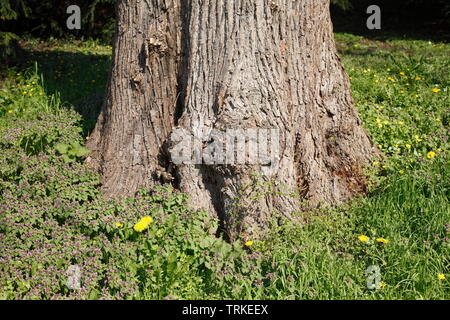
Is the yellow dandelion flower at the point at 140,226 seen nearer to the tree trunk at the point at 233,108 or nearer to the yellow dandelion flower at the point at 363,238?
the tree trunk at the point at 233,108

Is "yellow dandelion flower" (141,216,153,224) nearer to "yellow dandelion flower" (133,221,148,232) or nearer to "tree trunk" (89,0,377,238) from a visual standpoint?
"yellow dandelion flower" (133,221,148,232)

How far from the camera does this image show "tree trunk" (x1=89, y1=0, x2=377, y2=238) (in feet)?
11.7

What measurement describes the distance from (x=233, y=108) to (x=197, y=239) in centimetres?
92

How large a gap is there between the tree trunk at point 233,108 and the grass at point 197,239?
0.63 feet

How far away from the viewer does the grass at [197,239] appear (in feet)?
9.91

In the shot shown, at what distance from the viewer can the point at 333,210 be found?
382cm

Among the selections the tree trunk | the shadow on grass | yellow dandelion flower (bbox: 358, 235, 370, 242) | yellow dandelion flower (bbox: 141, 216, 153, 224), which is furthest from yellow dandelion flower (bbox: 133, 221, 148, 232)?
the shadow on grass

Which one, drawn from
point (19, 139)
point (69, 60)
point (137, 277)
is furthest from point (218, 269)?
point (69, 60)

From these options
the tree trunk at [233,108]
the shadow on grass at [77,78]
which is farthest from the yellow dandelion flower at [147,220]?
the shadow on grass at [77,78]

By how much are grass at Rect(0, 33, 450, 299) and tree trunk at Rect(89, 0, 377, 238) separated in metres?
0.19

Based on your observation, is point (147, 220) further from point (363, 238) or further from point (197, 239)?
point (363, 238)

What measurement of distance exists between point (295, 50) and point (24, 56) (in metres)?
6.06

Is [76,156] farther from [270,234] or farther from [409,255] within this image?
[409,255]

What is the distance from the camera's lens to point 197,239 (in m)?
3.33
